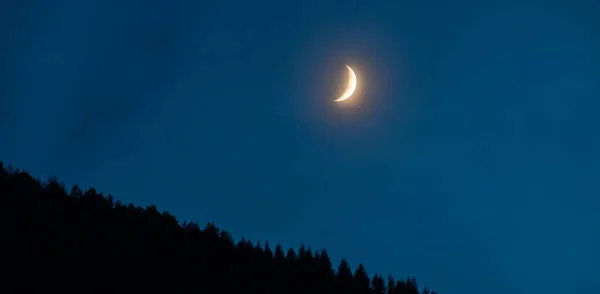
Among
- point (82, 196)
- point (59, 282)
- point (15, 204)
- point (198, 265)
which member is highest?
point (82, 196)

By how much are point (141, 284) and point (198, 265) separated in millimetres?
17520

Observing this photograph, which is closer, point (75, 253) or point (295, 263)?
point (75, 253)

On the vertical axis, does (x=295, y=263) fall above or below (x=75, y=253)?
above

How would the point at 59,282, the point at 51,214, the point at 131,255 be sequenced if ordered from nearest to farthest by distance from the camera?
the point at 59,282
the point at 131,255
the point at 51,214

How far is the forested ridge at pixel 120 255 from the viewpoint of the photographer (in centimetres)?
7288

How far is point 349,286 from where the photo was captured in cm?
11919

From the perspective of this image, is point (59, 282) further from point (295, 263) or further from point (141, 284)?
point (295, 263)

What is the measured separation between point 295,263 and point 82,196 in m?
45.8

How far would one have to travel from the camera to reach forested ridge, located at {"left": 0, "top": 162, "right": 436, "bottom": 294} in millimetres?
72875

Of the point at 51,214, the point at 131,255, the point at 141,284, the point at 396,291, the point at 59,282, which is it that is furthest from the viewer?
the point at 396,291

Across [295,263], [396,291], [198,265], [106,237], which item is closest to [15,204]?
[106,237]

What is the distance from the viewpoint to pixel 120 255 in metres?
85.0

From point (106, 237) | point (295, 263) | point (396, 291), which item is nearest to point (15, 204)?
point (106, 237)

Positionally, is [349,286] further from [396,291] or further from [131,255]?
[131,255]
